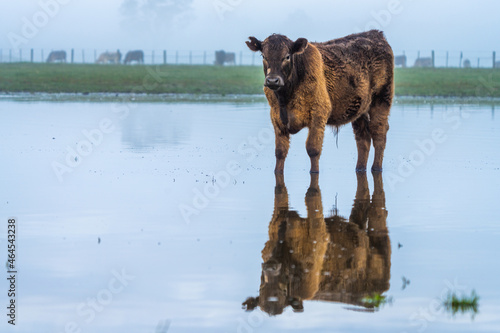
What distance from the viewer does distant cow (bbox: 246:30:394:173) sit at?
12.2 metres

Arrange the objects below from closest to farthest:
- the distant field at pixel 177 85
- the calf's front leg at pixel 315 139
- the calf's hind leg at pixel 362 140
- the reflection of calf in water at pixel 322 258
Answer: the reflection of calf in water at pixel 322 258 → the calf's front leg at pixel 315 139 → the calf's hind leg at pixel 362 140 → the distant field at pixel 177 85

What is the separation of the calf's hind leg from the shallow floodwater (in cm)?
41

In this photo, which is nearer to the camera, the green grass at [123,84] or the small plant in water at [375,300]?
the small plant in water at [375,300]

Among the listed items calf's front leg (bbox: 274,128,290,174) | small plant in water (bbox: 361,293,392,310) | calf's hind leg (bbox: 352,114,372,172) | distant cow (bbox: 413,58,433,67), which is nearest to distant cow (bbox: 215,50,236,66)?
distant cow (bbox: 413,58,433,67)

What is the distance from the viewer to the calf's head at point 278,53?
11.8m

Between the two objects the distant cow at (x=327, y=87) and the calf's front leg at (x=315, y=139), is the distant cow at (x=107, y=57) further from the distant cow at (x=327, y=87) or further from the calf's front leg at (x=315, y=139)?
the calf's front leg at (x=315, y=139)

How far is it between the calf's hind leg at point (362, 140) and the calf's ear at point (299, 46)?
90.6 inches

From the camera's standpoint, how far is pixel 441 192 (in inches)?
443

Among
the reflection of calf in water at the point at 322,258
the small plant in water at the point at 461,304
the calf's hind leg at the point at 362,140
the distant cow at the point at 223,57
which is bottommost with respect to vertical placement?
the small plant in water at the point at 461,304

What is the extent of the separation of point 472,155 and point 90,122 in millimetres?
9741

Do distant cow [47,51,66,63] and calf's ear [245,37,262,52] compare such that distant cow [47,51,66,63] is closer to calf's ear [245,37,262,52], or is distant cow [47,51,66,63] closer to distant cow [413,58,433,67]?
distant cow [413,58,433,67]

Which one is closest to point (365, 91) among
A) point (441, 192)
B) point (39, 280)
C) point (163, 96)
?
point (441, 192)

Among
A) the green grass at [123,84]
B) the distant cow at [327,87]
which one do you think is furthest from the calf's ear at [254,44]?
the green grass at [123,84]

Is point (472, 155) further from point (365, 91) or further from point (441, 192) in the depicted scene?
point (441, 192)
